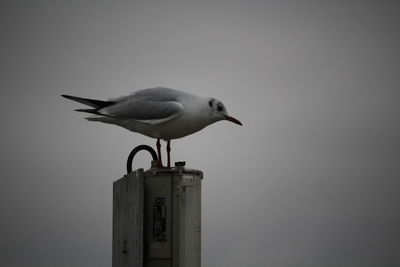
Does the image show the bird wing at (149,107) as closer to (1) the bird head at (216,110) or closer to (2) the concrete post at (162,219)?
(1) the bird head at (216,110)

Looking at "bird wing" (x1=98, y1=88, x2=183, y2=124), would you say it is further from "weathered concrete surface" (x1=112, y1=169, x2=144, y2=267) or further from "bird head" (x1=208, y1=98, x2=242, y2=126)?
"weathered concrete surface" (x1=112, y1=169, x2=144, y2=267)

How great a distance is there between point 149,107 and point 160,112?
0.92ft

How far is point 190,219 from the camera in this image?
820cm

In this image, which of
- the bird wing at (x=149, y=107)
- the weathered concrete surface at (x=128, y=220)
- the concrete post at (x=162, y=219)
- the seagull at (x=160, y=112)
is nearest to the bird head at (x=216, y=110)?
the seagull at (x=160, y=112)

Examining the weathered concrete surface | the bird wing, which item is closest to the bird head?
the bird wing

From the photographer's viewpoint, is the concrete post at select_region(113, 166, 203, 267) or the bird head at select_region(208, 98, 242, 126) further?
the bird head at select_region(208, 98, 242, 126)

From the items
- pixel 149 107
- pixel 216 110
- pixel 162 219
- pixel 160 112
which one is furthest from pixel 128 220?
pixel 216 110

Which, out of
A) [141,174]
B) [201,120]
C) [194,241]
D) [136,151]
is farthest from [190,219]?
[201,120]

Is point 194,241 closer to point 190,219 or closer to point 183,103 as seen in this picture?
point 190,219

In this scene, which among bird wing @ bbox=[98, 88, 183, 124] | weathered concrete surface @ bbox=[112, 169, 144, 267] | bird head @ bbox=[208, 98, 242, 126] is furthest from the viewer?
bird head @ bbox=[208, 98, 242, 126]

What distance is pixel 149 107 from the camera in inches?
402

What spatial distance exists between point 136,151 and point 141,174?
1165 mm

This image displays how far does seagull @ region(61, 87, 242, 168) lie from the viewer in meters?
10.1

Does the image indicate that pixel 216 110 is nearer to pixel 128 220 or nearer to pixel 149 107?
pixel 149 107
